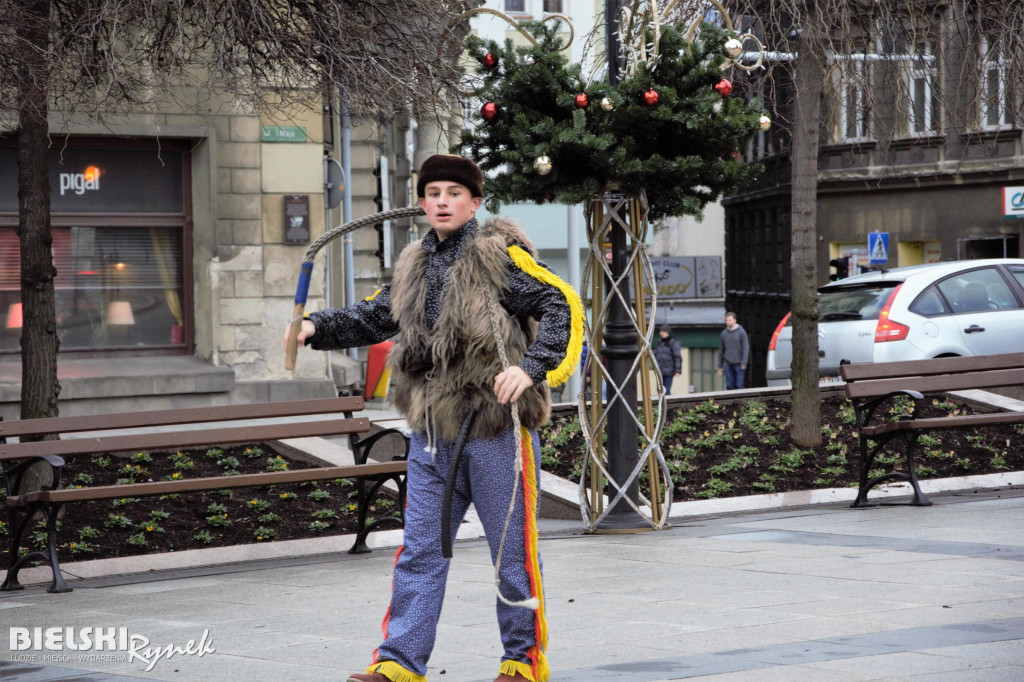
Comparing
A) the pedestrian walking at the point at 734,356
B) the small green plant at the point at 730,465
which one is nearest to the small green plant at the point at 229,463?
the small green plant at the point at 730,465

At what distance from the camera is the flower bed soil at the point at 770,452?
32.2 feet

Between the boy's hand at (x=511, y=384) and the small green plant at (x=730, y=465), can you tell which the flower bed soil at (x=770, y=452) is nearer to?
the small green plant at (x=730, y=465)

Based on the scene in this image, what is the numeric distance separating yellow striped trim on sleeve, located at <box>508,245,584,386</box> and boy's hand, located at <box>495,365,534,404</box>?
0.19 metres

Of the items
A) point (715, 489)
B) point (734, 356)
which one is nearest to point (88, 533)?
point (715, 489)

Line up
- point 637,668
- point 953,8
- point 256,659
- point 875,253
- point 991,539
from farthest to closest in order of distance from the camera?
point 875,253 < point 953,8 < point 991,539 < point 256,659 < point 637,668

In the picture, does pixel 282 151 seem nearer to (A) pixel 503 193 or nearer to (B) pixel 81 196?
(B) pixel 81 196

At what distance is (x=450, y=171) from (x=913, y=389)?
18.3 feet

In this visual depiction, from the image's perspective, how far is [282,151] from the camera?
15219mm

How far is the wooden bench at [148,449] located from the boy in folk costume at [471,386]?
9.65 feet

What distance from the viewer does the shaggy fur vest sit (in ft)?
14.9

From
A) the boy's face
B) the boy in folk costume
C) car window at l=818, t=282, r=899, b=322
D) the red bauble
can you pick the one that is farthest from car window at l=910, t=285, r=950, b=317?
the boy's face

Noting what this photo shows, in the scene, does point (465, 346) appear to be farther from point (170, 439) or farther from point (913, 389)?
point (913, 389)

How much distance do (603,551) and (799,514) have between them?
1947 millimetres

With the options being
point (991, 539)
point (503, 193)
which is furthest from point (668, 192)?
point (991, 539)
